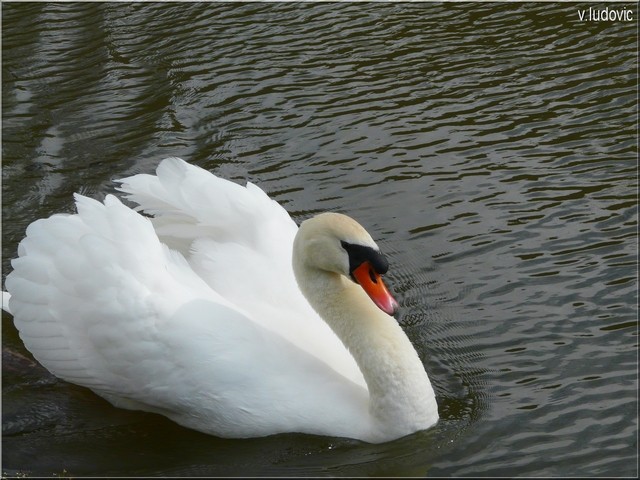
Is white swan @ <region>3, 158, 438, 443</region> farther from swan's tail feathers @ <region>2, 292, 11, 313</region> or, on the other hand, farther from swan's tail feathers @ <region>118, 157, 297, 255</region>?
swan's tail feathers @ <region>2, 292, 11, 313</region>

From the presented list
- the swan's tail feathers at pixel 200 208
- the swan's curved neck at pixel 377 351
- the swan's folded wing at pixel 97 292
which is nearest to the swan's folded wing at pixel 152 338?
the swan's folded wing at pixel 97 292

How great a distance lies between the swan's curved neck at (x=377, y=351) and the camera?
20.4 feet

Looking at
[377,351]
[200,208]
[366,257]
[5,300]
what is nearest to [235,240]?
[200,208]

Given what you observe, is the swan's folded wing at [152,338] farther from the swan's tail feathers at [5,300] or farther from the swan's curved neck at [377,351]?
the swan's tail feathers at [5,300]

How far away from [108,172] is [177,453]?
406 cm

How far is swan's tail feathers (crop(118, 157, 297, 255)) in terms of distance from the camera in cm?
718

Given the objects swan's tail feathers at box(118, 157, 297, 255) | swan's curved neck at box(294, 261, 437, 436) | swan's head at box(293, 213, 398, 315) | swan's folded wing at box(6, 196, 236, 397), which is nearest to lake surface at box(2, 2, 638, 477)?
swan's curved neck at box(294, 261, 437, 436)

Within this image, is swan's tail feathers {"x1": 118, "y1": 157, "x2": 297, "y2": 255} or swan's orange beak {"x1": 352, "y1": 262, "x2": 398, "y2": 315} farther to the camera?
swan's tail feathers {"x1": 118, "y1": 157, "x2": 297, "y2": 255}

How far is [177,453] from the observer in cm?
640

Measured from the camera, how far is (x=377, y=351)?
6.33 meters

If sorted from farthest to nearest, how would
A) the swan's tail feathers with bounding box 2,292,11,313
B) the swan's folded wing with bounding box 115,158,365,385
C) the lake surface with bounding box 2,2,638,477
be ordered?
the swan's tail feathers with bounding box 2,292,11,313
the swan's folded wing with bounding box 115,158,365,385
the lake surface with bounding box 2,2,638,477

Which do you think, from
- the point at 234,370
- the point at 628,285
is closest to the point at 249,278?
the point at 234,370

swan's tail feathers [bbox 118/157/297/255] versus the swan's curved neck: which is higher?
swan's tail feathers [bbox 118/157/297/255]

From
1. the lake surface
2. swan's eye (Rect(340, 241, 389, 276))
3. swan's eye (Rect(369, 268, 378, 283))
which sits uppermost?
swan's eye (Rect(340, 241, 389, 276))
